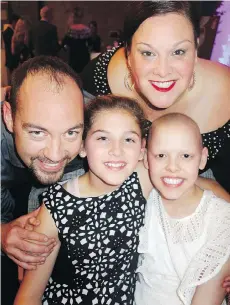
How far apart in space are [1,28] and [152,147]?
63cm

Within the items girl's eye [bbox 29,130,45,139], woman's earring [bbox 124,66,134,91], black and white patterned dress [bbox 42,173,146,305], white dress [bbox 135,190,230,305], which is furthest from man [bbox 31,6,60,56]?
white dress [bbox 135,190,230,305]

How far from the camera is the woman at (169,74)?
941mm

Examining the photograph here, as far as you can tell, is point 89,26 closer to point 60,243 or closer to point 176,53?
point 176,53

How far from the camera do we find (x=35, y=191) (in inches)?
46.8

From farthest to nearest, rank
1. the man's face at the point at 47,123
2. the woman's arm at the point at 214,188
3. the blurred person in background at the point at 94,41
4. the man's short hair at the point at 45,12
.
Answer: the blurred person in background at the point at 94,41 < the man's short hair at the point at 45,12 < the woman's arm at the point at 214,188 < the man's face at the point at 47,123

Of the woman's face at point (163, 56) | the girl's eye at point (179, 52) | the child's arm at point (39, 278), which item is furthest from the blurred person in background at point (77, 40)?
the child's arm at point (39, 278)

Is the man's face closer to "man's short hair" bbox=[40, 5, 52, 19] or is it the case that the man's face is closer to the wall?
"man's short hair" bbox=[40, 5, 52, 19]

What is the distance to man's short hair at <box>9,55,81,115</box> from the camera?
0.93m

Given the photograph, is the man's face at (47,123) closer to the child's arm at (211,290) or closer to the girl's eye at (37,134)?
the girl's eye at (37,134)

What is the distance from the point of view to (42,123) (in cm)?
92

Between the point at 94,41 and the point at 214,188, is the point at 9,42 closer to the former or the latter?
the point at 94,41

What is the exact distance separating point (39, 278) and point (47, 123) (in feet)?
1.43

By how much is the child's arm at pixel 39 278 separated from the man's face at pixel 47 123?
13 cm

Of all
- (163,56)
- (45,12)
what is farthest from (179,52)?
(45,12)
